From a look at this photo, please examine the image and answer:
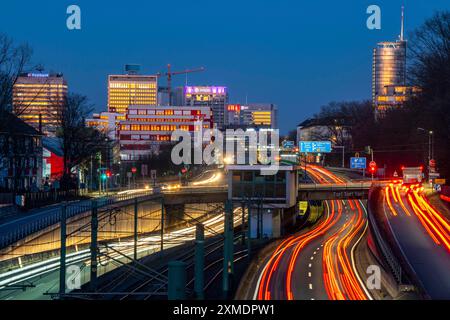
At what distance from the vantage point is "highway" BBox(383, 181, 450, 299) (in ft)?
73.1

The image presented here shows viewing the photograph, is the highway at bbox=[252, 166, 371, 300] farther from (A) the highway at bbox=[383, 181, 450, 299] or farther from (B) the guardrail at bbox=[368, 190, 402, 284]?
(A) the highway at bbox=[383, 181, 450, 299]

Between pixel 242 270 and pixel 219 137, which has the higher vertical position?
pixel 219 137

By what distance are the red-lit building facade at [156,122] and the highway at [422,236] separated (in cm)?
7241

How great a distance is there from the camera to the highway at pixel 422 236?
2228 cm

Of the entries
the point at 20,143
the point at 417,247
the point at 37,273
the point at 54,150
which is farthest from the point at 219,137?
the point at 37,273

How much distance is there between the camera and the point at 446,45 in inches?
1913

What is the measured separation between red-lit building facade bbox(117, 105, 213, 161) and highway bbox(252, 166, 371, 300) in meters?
71.0

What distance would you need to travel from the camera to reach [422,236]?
106 ft

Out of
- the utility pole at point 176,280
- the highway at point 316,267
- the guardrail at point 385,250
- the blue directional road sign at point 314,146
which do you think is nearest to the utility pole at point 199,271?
the utility pole at point 176,280

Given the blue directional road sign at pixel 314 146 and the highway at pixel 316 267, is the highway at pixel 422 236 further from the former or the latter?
the blue directional road sign at pixel 314 146

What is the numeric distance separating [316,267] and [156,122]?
314ft
